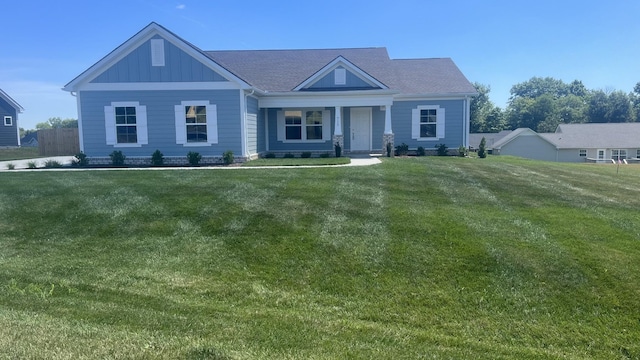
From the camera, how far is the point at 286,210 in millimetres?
8547

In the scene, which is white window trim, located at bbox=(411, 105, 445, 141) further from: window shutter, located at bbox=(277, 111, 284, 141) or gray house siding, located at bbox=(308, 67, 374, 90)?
window shutter, located at bbox=(277, 111, 284, 141)

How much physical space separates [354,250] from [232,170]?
295 inches

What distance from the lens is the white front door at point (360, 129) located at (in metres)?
21.3

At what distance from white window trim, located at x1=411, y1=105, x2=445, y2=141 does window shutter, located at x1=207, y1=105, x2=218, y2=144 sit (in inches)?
368

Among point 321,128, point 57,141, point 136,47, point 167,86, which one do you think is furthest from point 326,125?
point 57,141

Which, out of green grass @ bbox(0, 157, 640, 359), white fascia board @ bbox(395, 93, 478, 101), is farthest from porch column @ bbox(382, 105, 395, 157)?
green grass @ bbox(0, 157, 640, 359)

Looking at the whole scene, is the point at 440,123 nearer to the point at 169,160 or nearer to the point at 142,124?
the point at 169,160

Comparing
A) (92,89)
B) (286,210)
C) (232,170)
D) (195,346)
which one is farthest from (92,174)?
(195,346)

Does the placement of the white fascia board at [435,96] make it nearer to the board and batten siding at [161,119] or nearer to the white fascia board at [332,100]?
the white fascia board at [332,100]

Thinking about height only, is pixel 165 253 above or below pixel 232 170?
below

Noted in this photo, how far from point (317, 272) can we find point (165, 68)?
13437 mm

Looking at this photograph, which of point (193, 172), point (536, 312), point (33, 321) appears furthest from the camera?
point (193, 172)

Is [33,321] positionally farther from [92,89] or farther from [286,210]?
[92,89]

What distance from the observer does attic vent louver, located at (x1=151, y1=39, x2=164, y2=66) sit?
1670cm
